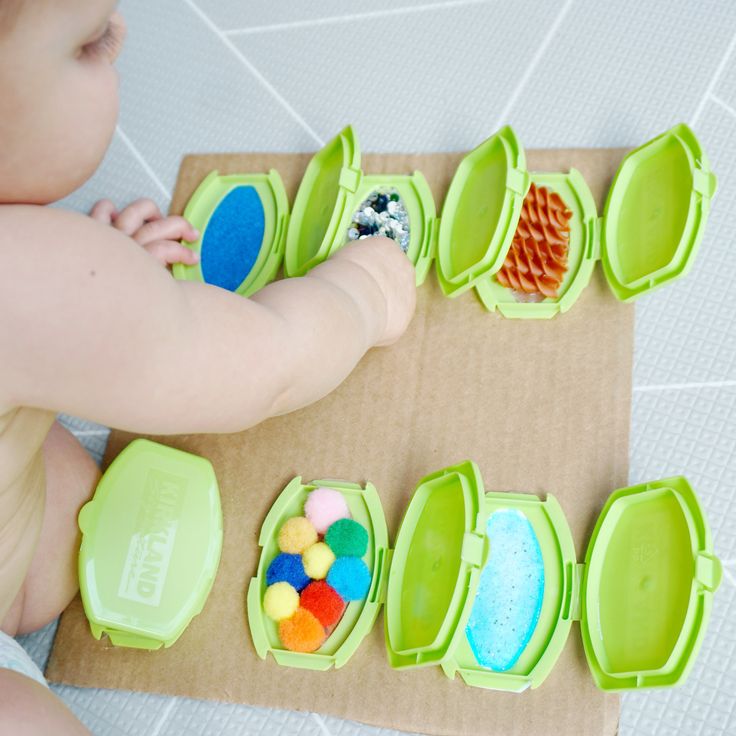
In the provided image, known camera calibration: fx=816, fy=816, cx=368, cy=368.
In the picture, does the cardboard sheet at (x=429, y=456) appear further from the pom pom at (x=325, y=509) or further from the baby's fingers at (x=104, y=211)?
the baby's fingers at (x=104, y=211)

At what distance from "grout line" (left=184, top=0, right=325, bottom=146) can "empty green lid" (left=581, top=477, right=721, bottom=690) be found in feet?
1.56

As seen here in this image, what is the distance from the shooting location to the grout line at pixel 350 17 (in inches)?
33.9

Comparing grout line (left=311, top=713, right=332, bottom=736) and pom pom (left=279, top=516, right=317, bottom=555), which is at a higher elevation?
pom pom (left=279, top=516, right=317, bottom=555)

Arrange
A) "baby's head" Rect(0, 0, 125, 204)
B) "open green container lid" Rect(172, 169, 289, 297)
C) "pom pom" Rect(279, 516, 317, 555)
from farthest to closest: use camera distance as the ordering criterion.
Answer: "open green container lid" Rect(172, 169, 289, 297) → "pom pom" Rect(279, 516, 317, 555) → "baby's head" Rect(0, 0, 125, 204)

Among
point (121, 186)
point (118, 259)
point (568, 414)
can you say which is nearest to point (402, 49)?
point (121, 186)

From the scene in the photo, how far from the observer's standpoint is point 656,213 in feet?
2.23

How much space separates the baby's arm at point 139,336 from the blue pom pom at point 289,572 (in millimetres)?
142

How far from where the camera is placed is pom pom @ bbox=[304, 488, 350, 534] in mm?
669

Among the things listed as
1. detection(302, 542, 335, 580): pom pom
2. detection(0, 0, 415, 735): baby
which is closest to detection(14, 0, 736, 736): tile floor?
detection(302, 542, 335, 580): pom pom

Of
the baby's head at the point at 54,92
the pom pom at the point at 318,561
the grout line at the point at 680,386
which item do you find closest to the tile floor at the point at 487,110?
the grout line at the point at 680,386

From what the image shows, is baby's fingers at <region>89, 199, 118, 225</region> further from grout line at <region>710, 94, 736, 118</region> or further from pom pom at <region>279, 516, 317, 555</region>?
grout line at <region>710, 94, 736, 118</region>

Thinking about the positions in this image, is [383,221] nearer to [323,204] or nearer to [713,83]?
[323,204]

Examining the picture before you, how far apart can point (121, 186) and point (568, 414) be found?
521 millimetres

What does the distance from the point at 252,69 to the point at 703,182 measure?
1.63ft
